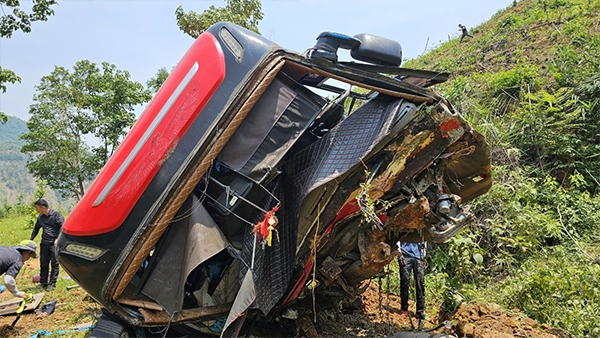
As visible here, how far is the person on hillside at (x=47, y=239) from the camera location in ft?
20.2

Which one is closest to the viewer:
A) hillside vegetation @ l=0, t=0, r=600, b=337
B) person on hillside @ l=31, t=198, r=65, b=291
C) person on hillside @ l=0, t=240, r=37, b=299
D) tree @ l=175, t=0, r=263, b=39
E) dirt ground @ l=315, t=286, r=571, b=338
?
dirt ground @ l=315, t=286, r=571, b=338

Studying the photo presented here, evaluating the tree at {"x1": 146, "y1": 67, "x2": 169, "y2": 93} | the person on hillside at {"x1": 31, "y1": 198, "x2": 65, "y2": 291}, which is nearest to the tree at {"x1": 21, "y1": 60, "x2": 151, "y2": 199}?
the tree at {"x1": 146, "y1": 67, "x2": 169, "y2": 93}

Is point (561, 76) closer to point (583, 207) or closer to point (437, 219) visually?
point (583, 207)

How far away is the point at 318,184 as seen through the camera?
7.49 ft

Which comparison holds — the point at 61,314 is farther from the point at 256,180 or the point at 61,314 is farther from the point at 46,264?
the point at 256,180

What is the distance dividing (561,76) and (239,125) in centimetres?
696

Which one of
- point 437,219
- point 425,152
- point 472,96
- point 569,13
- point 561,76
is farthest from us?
point 569,13

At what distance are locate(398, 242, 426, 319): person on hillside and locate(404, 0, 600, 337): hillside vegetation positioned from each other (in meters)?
0.24

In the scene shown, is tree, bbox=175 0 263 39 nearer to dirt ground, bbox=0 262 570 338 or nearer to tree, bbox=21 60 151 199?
tree, bbox=21 60 151 199

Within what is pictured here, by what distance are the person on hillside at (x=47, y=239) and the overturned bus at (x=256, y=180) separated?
424 cm

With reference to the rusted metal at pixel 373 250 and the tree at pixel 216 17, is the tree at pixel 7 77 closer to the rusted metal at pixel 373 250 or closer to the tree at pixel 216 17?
the tree at pixel 216 17

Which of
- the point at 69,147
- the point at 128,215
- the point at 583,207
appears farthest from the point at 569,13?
the point at 69,147

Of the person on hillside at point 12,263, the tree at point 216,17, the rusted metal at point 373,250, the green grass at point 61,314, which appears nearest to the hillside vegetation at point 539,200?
the rusted metal at point 373,250

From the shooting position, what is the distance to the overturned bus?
2.38 metres
